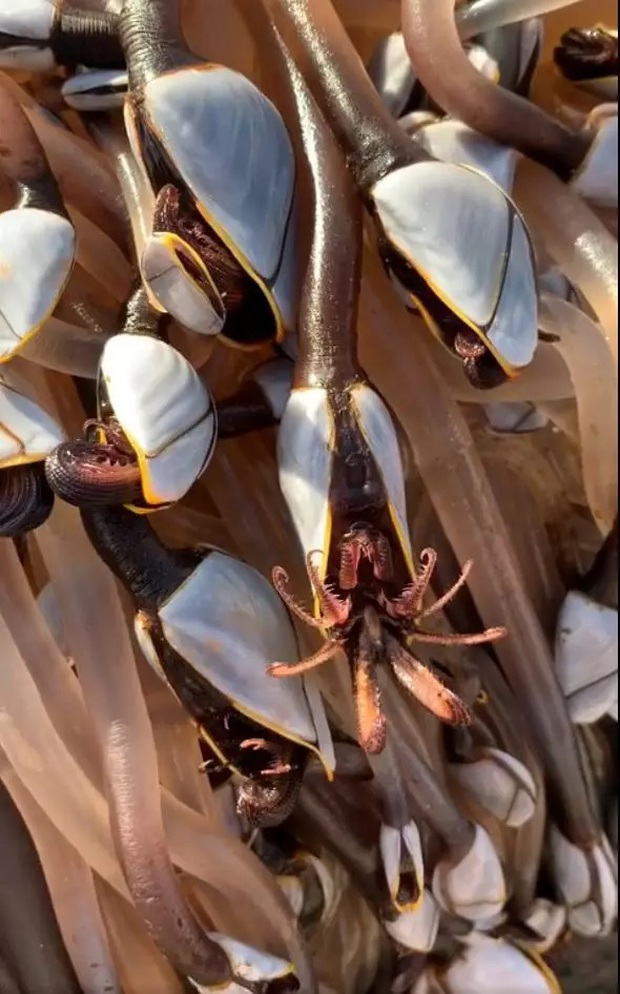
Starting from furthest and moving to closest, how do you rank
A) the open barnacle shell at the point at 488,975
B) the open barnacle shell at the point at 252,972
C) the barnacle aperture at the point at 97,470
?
the open barnacle shell at the point at 488,975 → the open barnacle shell at the point at 252,972 → the barnacle aperture at the point at 97,470

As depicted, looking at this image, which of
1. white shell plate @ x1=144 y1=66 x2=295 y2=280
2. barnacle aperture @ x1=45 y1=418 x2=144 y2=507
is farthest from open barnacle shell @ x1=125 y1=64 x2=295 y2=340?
barnacle aperture @ x1=45 y1=418 x2=144 y2=507

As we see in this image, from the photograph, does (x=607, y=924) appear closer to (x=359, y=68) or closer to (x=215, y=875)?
(x=215, y=875)

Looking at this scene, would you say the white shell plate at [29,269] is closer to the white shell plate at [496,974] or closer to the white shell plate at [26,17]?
the white shell plate at [26,17]

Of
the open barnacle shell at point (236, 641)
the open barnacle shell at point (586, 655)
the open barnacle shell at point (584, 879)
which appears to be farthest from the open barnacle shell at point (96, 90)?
the open barnacle shell at point (584, 879)

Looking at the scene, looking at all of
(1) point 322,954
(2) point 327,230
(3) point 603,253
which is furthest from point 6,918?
(3) point 603,253

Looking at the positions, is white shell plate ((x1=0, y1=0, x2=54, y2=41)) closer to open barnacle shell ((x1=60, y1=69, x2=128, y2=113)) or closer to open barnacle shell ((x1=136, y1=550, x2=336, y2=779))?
→ open barnacle shell ((x1=60, y1=69, x2=128, y2=113))

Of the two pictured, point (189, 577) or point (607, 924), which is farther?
point (607, 924)
